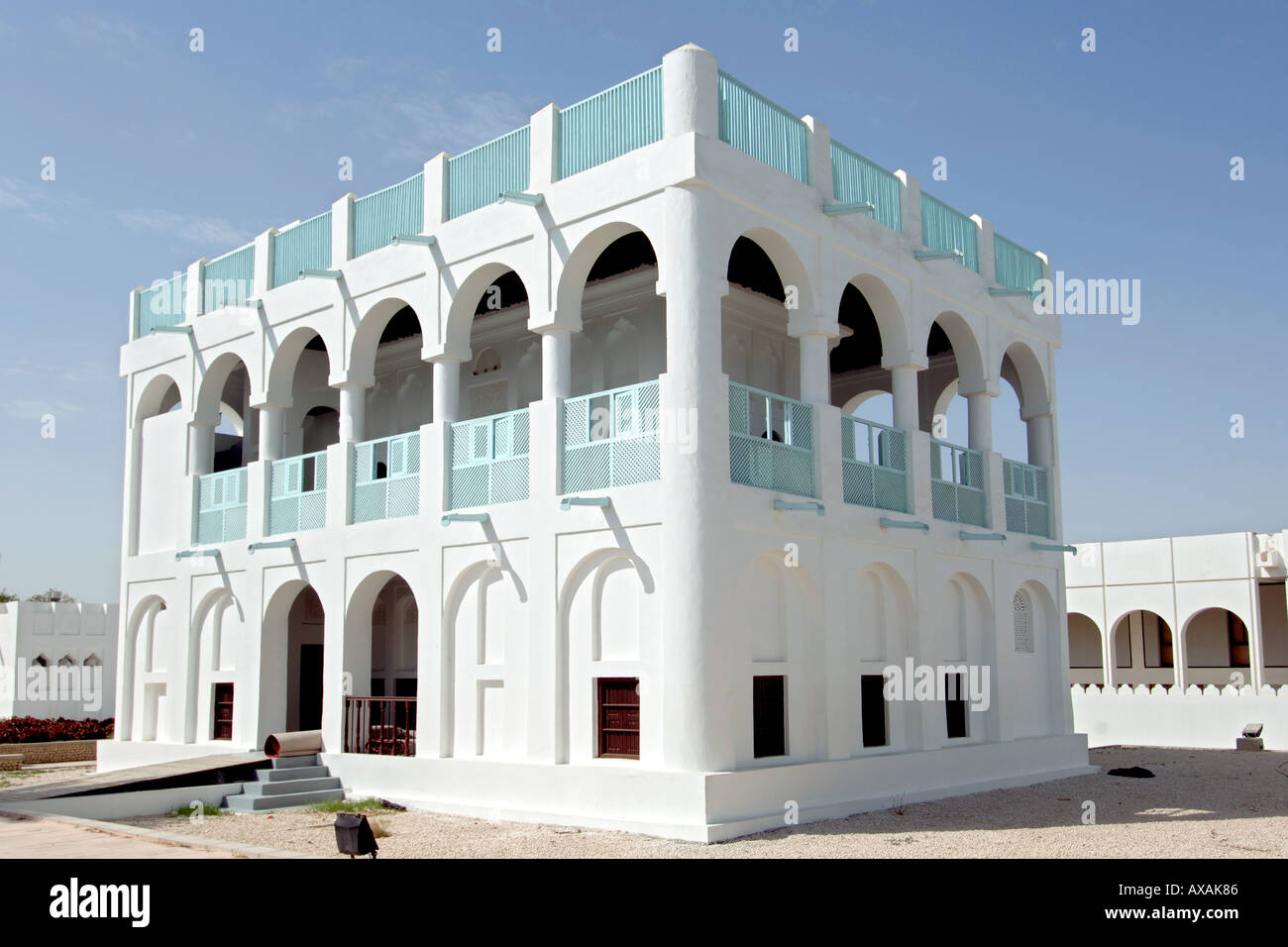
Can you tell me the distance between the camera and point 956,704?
19219mm

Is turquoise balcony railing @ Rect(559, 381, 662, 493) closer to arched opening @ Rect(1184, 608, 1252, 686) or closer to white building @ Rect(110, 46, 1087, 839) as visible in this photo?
white building @ Rect(110, 46, 1087, 839)

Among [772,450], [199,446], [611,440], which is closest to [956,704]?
[772,450]

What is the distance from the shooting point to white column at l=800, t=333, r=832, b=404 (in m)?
16.3

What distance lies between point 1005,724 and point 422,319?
37.6 feet

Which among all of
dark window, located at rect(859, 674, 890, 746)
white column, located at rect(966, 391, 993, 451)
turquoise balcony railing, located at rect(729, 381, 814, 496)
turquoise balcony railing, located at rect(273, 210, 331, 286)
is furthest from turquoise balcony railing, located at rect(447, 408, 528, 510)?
white column, located at rect(966, 391, 993, 451)

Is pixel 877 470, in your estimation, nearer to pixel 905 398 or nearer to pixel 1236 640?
pixel 905 398

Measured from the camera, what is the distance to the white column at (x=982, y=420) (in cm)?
2033

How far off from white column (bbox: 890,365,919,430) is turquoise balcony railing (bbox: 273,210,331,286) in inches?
372

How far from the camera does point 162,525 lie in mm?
23078

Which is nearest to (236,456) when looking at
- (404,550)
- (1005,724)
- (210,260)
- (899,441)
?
(210,260)

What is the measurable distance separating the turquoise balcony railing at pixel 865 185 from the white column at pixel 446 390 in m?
6.12

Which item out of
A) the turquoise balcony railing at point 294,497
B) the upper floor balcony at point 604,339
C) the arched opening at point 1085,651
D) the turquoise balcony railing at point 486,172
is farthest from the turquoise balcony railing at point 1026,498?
the arched opening at point 1085,651

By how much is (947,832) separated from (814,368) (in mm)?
6226
